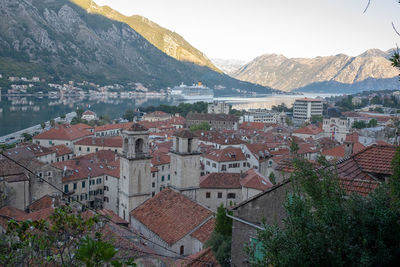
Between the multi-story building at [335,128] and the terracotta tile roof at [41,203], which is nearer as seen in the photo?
the terracotta tile roof at [41,203]

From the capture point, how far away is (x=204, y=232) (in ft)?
51.9

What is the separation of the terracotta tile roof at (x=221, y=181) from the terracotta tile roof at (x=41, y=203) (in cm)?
1008

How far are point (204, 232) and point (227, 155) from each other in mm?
22087

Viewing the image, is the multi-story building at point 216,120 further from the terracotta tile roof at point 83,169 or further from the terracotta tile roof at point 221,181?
the terracotta tile roof at point 221,181

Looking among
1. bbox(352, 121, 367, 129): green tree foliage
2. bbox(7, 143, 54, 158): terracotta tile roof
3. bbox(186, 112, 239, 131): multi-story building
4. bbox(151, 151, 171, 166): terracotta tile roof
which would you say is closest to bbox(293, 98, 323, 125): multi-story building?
bbox(186, 112, 239, 131): multi-story building

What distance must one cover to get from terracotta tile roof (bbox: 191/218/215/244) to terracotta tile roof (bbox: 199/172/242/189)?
414 inches

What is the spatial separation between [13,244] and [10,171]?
21.1 metres

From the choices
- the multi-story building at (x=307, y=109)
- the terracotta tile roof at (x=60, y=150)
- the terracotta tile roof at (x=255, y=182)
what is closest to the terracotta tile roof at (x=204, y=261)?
the terracotta tile roof at (x=255, y=182)

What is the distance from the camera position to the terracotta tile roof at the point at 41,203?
21.5 metres

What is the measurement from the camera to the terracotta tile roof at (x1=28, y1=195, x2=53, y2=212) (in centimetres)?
2155

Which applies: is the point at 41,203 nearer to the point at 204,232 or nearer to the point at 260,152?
the point at 204,232

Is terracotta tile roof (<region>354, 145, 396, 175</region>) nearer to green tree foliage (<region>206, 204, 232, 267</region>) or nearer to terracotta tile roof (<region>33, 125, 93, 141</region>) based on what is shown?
green tree foliage (<region>206, 204, 232, 267</region>)

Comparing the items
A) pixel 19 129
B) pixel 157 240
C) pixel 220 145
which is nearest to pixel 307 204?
pixel 157 240

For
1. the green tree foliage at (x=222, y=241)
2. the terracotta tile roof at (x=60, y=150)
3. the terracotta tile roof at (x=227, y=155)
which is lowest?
the terracotta tile roof at (x=60, y=150)
